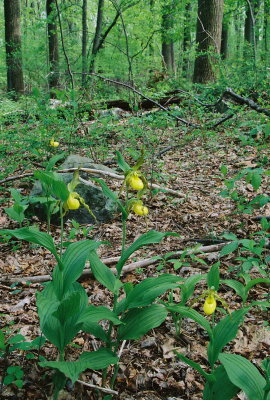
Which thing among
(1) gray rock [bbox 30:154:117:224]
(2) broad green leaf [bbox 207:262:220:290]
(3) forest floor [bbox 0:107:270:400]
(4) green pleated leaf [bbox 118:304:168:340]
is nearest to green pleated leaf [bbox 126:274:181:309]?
(4) green pleated leaf [bbox 118:304:168:340]

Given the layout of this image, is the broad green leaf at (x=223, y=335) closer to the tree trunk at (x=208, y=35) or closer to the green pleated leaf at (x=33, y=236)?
the green pleated leaf at (x=33, y=236)

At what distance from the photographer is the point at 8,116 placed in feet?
20.5

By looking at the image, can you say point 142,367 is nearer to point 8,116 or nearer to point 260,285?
point 260,285

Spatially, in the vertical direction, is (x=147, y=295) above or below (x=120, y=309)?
above

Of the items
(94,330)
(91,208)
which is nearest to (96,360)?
(94,330)

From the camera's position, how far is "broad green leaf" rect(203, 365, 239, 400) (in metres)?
1.30

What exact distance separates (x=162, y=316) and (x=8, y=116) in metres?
5.87

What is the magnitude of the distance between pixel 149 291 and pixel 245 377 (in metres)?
0.53

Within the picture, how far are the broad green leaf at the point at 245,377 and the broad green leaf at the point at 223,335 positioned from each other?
12 centimetres

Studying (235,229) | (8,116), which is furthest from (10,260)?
(8,116)

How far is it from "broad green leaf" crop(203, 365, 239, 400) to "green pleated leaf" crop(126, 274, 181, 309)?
1.34ft

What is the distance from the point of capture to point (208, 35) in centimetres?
762

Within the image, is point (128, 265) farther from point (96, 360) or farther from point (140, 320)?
point (96, 360)

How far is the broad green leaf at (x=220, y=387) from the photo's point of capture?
1.30m
